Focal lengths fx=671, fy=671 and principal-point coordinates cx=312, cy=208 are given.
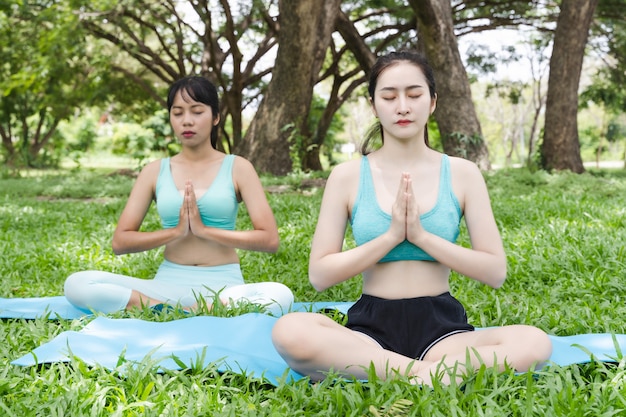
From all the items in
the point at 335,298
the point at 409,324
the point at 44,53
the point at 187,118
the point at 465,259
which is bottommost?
the point at 335,298

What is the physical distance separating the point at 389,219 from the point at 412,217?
0.17m

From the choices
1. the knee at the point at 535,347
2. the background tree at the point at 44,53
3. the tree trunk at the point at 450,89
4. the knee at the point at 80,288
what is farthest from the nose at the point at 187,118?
the background tree at the point at 44,53

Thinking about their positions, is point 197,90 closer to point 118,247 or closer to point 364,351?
point 118,247

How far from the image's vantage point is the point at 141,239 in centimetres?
336

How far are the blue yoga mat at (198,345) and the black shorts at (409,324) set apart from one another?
13.0 inches

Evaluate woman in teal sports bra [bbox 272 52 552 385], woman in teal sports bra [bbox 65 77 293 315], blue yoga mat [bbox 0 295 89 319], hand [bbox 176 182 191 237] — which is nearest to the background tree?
blue yoga mat [bbox 0 295 89 319]

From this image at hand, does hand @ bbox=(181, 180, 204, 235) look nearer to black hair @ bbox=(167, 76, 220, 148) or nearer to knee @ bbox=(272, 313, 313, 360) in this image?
black hair @ bbox=(167, 76, 220, 148)

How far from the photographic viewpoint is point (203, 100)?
3.36 m

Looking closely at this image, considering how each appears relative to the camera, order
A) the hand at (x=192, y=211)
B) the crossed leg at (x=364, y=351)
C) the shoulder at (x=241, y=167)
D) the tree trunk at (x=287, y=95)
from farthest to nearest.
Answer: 1. the tree trunk at (x=287, y=95)
2. the shoulder at (x=241, y=167)
3. the hand at (x=192, y=211)
4. the crossed leg at (x=364, y=351)

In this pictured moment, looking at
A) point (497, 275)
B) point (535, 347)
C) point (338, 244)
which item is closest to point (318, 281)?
point (338, 244)

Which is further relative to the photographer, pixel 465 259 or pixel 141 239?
pixel 141 239

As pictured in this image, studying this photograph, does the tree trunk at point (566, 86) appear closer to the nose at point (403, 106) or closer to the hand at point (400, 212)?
the nose at point (403, 106)

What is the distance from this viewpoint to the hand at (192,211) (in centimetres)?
318

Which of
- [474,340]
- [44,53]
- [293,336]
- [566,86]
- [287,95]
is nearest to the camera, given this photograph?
[293,336]
